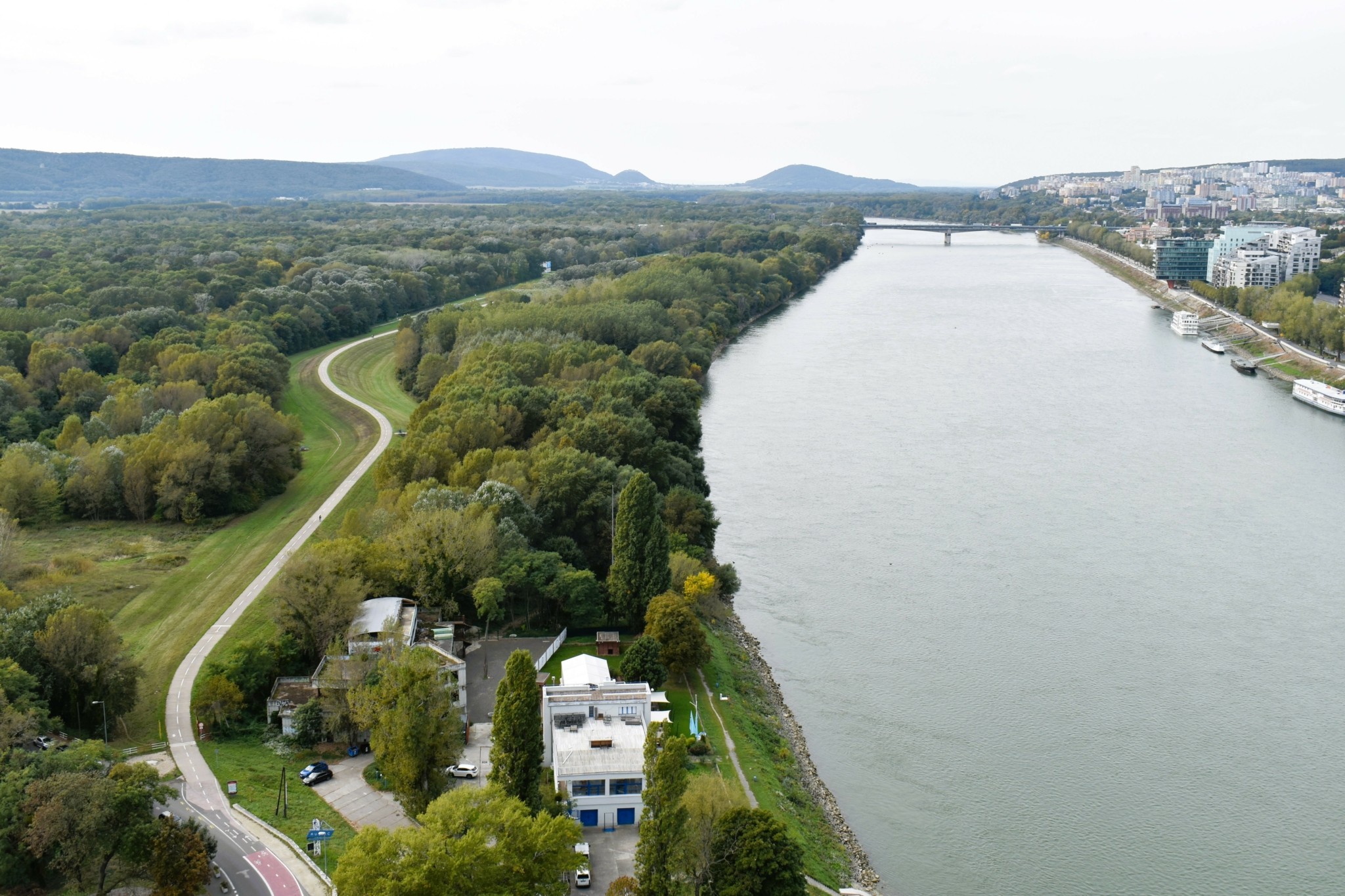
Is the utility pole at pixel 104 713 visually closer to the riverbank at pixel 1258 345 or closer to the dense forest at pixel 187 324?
the dense forest at pixel 187 324

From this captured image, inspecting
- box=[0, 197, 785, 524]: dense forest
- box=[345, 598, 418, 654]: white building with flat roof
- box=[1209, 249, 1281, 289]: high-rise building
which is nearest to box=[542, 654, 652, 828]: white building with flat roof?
box=[345, 598, 418, 654]: white building with flat roof

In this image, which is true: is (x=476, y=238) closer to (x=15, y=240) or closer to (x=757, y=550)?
(x=15, y=240)

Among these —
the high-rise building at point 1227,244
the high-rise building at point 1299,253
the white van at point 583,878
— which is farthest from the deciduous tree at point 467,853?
the high-rise building at point 1227,244

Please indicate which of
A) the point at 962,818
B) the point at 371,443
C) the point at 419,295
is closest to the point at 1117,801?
the point at 962,818

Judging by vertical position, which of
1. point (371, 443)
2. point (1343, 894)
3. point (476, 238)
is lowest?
point (1343, 894)

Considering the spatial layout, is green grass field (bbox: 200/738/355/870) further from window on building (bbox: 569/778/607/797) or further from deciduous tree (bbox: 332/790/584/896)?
window on building (bbox: 569/778/607/797)

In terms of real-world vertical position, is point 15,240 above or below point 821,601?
above

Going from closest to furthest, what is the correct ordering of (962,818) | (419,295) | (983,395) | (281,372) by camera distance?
(962,818) < (281,372) < (983,395) < (419,295)
